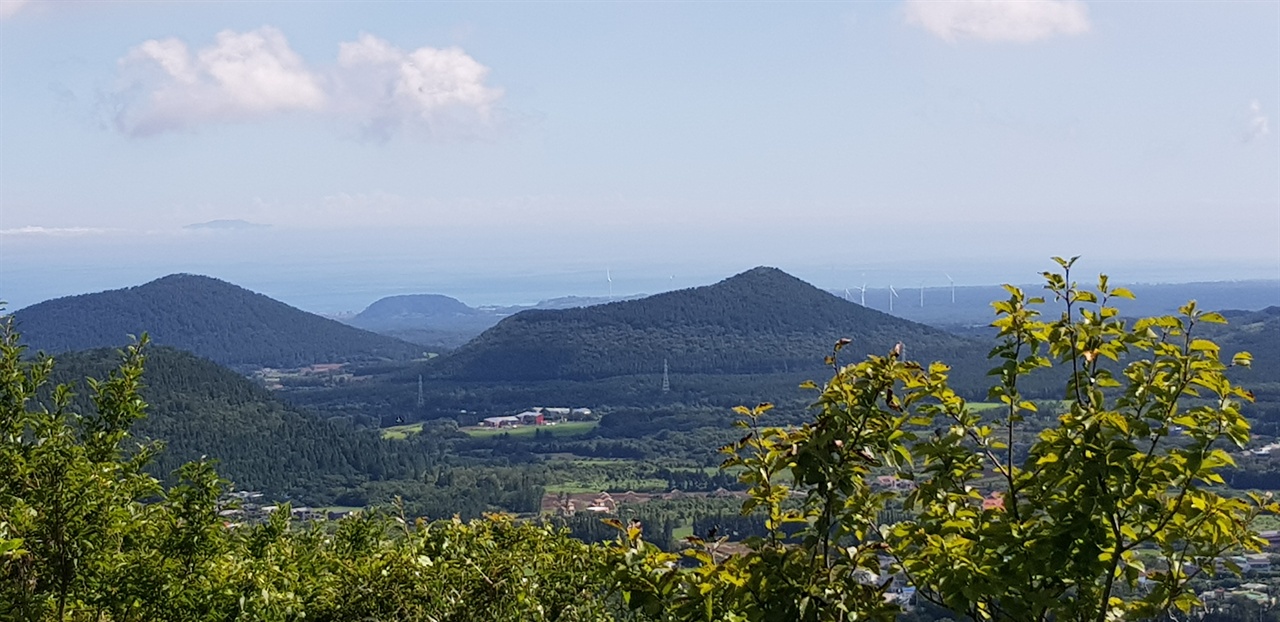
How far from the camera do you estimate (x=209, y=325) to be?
152000mm

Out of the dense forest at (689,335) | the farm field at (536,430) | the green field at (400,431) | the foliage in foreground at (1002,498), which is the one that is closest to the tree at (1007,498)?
the foliage in foreground at (1002,498)

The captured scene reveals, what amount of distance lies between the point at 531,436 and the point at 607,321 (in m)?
41.1

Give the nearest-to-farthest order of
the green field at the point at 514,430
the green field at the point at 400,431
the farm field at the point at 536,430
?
the green field at the point at 400,431 → the green field at the point at 514,430 → the farm field at the point at 536,430

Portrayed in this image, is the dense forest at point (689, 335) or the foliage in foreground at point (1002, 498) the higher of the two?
the foliage in foreground at point (1002, 498)

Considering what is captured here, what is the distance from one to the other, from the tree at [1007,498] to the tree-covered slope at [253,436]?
61186 millimetres

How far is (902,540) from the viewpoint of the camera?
4.64 metres

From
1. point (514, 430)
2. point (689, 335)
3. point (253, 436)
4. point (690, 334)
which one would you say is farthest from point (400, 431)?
point (690, 334)

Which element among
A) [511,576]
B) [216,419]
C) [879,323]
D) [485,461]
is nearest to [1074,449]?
[511,576]

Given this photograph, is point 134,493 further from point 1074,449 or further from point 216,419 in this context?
point 216,419

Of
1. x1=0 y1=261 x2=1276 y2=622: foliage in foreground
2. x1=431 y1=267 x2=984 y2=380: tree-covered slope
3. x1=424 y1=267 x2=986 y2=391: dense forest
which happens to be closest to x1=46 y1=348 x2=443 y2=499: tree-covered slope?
x1=424 y1=267 x2=986 y2=391: dense forest

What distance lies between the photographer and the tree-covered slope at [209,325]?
429 ft

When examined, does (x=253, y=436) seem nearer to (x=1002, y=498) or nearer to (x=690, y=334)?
(x=690, y=334)

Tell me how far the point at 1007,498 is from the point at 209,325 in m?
158

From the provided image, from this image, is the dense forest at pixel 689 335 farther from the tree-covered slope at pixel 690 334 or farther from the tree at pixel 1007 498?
the tree at pixel 1007 498
